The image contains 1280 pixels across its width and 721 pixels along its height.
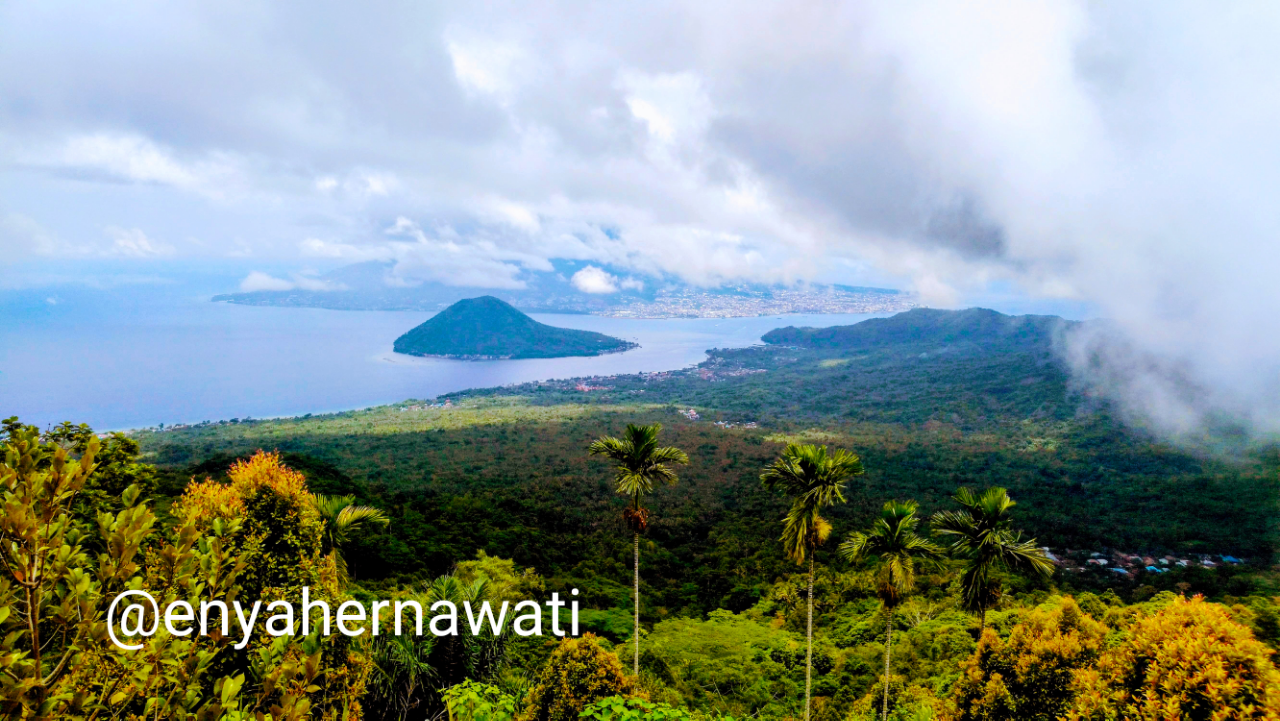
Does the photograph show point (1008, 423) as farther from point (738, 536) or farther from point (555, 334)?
point (555, 334)

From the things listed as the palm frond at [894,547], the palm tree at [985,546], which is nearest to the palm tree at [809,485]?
the palm frond at [894,547]

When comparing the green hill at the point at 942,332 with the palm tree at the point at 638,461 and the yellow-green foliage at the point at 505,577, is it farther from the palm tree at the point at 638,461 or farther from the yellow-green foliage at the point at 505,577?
the palm tree at the point at 638,461

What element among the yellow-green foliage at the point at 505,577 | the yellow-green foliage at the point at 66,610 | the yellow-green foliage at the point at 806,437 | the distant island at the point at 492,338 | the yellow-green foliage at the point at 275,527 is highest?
→ the distant island at the point at 492,338

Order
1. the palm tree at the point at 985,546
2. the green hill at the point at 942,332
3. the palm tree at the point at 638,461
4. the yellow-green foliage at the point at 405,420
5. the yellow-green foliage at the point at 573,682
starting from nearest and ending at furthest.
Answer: the yellow-green foliage at the point at 573,682, the palm tree at the point at 985,546, the palm tree at the point at 638,461, the yellow-green foliage at the point at 405,420, the green hill at the point at 942,332

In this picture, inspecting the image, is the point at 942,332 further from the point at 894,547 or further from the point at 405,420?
the point at 894,547

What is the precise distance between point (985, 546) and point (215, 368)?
14930 cm

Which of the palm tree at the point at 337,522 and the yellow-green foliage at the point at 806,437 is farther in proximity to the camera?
the yellow-green foliage at the point at 806,437

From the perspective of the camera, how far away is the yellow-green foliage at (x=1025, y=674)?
866 cm

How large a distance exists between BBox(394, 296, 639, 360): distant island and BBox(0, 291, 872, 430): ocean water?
8187 mm

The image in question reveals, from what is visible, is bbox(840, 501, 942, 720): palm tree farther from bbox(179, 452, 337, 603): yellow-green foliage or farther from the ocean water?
the ocean water

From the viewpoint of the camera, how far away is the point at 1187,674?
5570 mm

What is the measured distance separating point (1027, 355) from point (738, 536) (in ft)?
333

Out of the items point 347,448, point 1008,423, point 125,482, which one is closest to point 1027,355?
point 1008,423

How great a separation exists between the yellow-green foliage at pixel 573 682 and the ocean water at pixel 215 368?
93.1 metres
